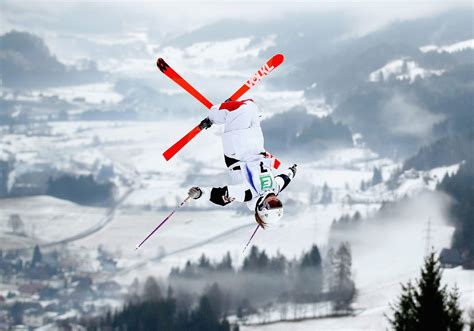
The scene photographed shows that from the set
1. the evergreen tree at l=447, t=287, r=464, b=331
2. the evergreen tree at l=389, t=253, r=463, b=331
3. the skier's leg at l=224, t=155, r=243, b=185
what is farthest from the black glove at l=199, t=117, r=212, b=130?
the evergreen tree at l=447, t=287, r=464, b=331

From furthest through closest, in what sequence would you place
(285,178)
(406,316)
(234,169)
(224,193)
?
(406,316) → (285,178) → (234,169) → (224,193)

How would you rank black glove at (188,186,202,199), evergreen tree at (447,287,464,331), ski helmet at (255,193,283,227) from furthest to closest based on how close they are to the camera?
evergreen tree at (447,287,464,331) → ski helmet at (255,193,283,227) → black glove at (188,186,202,199)

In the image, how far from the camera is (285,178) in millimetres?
23281

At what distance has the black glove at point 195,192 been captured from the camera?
20719mm

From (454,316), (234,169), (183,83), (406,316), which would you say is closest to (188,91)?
(183,83)

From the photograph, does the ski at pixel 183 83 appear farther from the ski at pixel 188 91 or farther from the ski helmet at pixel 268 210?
the ski helmet at pixel 268 210

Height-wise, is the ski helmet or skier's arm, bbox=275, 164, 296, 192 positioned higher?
skier's arm, bbox=275, 164, 296, 192

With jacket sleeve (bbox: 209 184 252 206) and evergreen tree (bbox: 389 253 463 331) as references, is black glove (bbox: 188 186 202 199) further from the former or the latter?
evergreen tree (bbox: 389 253 463 331)

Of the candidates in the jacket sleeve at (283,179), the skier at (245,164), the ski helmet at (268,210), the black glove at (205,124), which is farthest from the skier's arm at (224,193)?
the black glove at (205,124)

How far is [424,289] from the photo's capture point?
39.1 m

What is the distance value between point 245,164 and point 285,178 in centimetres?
198

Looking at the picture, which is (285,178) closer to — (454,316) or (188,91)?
(188,91)

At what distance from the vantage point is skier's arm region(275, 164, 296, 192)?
75.1 ft

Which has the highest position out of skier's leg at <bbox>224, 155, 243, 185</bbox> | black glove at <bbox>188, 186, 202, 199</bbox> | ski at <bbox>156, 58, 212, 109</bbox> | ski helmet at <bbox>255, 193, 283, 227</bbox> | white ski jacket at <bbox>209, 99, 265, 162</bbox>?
ski at <bbox>156, 58, 212, 109</bbox>
